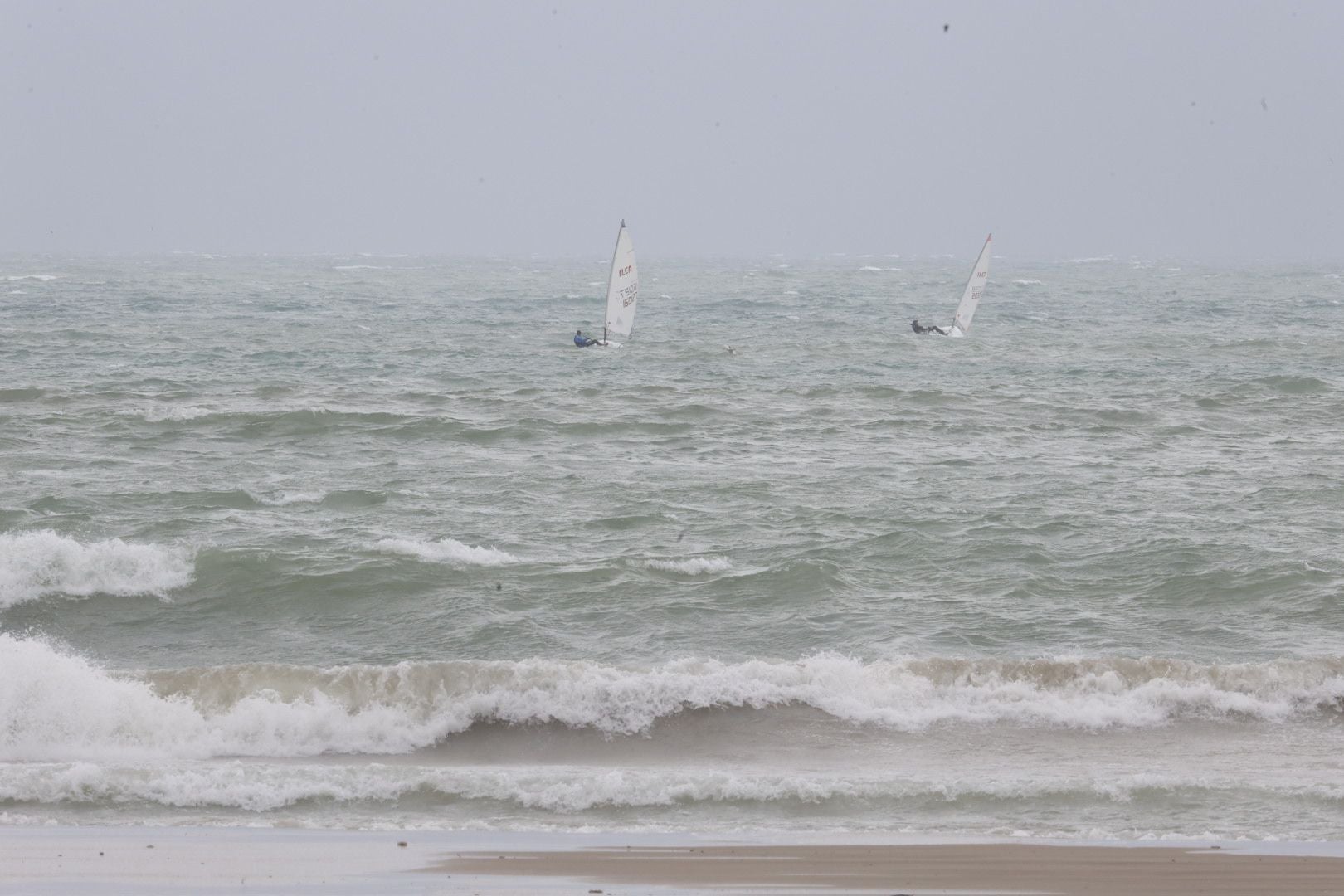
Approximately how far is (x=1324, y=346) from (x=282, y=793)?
Result: 35122 millimetres

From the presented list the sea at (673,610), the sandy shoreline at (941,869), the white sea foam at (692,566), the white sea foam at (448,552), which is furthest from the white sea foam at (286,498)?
the sandy shoreline at (941,869)

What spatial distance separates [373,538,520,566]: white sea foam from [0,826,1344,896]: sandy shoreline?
584 cm

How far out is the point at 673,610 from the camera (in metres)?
12.1

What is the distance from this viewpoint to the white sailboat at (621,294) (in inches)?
1374

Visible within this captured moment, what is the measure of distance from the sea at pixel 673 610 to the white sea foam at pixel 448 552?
0.04m

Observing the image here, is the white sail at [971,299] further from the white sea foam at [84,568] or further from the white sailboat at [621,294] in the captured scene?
the white sea foam at [84,568]

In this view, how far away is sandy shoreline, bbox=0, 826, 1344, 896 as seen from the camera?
6.54 metres

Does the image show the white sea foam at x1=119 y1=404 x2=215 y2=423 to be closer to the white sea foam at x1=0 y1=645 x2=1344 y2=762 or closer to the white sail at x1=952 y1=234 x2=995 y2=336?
the white sea foam at x1=0 y1=645 x2=1344 y2=762

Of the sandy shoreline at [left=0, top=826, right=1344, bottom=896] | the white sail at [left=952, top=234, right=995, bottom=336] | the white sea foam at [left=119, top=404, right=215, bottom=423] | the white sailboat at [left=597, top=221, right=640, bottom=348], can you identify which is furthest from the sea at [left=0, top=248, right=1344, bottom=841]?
the white sail at [left=952, top=234, right=995, bottom=336]

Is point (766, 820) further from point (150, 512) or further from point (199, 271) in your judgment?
point (199, 271)

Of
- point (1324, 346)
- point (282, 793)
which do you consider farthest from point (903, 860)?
point (1324, 346)

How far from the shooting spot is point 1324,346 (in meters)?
36.9

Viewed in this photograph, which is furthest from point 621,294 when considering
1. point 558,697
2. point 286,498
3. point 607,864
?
point 607,864

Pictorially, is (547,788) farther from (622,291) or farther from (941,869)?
(622,291)
